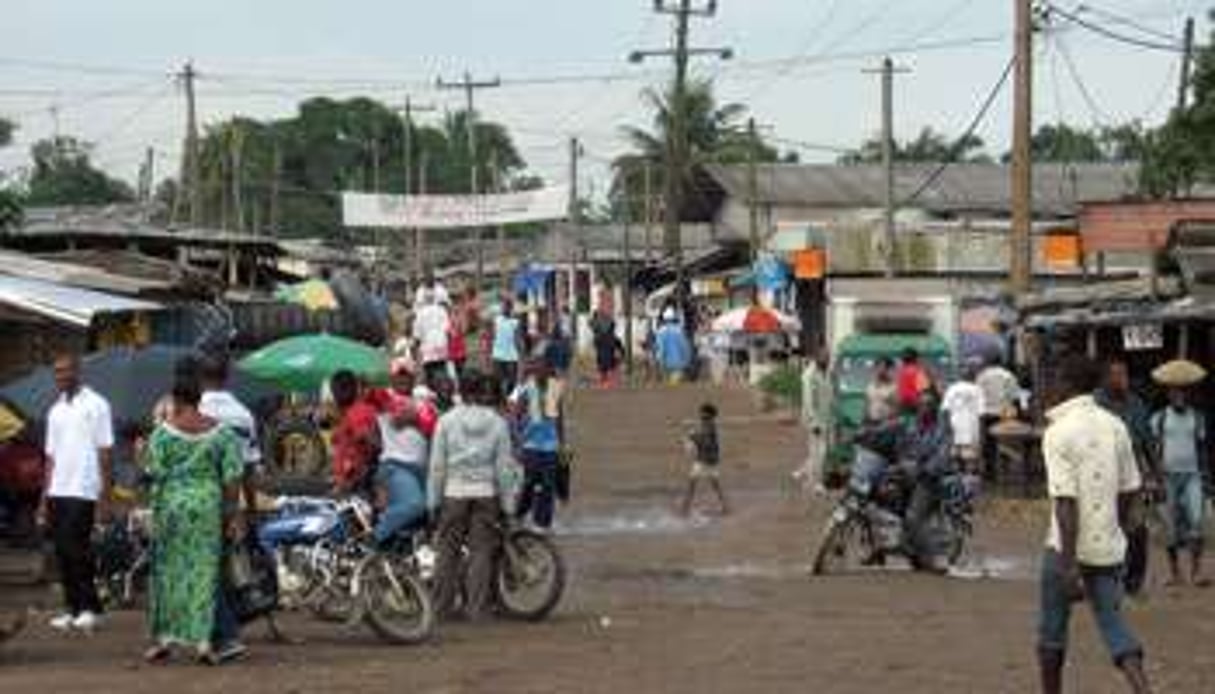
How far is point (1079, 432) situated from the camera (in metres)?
11.0

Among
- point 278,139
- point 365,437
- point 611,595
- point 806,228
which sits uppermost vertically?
point 278,139

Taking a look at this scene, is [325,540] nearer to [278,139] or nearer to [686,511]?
[686,511]

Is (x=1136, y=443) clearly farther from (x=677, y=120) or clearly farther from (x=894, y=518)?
(x=677, y=120)

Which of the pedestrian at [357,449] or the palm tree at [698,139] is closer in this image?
the pedestrian at [357,449]

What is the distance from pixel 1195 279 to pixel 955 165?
40.9 m

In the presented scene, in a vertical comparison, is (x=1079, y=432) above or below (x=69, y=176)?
below

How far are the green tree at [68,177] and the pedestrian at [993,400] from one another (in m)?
74.1

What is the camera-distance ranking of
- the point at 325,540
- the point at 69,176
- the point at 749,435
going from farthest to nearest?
1. the point at 69,176
2. the point at 749,435
3. the point at 325,540

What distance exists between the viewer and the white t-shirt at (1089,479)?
35.8 ft

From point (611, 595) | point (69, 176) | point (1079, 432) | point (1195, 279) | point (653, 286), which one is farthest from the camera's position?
point (69, 176)

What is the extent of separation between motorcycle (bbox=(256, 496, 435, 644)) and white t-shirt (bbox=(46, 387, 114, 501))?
1146 millimetres

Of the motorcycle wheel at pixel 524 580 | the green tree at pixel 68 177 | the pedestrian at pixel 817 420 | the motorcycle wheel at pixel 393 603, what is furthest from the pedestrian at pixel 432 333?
the green tree at pixel 68 177

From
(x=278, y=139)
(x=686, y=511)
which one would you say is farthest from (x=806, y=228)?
(x=278, y=139)

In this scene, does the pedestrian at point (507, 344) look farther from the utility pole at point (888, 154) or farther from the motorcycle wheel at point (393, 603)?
the motorcycle wheel at point (393, 603)
